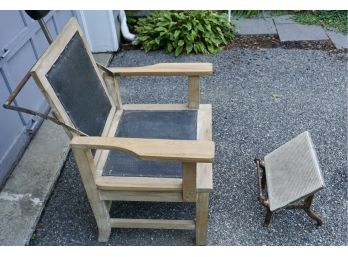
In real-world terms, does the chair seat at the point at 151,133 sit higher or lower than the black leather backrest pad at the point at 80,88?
lower

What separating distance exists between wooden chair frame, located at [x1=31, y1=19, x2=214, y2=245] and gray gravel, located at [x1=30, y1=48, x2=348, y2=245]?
0.25 m

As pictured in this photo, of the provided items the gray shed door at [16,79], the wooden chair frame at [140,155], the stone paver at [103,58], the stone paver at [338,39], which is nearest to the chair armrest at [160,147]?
the wooden chair frame at [140,155]

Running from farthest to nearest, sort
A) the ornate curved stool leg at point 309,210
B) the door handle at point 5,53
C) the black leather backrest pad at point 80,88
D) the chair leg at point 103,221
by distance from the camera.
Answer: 1. the door handle at point 5,53
2. the ornate curved stool leg at point 309,210
3. the chair leg at point 103,221
4. the black leather backrest pad at point 80,88

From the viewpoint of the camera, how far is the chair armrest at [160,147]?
4.44ft

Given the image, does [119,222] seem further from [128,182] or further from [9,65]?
[9,65]

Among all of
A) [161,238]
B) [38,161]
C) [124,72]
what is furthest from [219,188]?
[38,161]

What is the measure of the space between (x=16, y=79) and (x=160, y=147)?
5.52 ft

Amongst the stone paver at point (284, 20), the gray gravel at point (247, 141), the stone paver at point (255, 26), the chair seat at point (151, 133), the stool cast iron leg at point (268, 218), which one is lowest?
the stone paver at point (284, 20)

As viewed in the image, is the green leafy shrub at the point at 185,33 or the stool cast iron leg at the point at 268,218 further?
the green leafy shrub at the point at 185,33

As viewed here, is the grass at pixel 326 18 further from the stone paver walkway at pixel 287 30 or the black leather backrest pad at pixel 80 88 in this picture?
the black leather backrest pad at pixel 80 88

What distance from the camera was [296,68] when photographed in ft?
12.2

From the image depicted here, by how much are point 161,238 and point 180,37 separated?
280cm

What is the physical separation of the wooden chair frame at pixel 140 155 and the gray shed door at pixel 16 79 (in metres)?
0.78

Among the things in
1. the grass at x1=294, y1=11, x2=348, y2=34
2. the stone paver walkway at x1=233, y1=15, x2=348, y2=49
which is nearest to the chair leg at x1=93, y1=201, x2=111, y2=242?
the stone paver walkway at x1=233, y1=15, x2=348, y2=49
